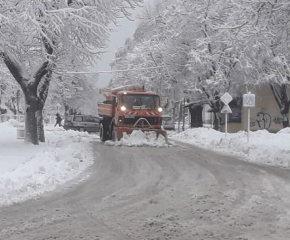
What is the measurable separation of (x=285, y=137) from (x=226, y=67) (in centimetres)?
846

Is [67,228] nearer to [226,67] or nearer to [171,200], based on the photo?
[171,200]

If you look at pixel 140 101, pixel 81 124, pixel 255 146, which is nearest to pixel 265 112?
pixel 81 124

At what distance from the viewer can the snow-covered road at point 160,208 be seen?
232 inches

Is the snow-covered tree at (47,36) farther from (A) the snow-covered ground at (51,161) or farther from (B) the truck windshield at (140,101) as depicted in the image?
(B) the truck windshield at (140,101)

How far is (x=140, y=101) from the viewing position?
22.2 m

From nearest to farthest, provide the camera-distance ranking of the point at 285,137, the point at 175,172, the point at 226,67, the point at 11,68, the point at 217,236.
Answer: the point at 217,236, the point at 175,172, the point at 11,68, the point at 285,137, the point at 226,67

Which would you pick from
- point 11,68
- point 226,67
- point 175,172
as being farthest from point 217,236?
point 226,67

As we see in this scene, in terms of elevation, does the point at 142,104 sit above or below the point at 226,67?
below

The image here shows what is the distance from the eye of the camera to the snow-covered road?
589 centimetres

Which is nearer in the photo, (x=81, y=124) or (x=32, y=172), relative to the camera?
(x=32, y=172)

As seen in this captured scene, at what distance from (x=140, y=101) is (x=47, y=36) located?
27.2ft

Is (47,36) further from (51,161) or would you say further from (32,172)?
(32,172)

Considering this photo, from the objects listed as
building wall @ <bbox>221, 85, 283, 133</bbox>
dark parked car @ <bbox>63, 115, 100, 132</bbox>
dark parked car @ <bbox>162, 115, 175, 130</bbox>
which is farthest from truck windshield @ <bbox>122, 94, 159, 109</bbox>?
dark parked car @ <bbox>162, 115, 175, 130</bbox>

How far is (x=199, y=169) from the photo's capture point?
12.5 m
